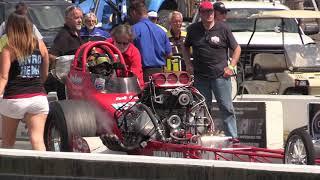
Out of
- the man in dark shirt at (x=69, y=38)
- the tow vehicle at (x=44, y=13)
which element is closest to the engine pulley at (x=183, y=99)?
the man in dark shirt at (x=69, y=38)

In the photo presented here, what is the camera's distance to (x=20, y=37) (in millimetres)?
7457

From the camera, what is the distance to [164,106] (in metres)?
8.04

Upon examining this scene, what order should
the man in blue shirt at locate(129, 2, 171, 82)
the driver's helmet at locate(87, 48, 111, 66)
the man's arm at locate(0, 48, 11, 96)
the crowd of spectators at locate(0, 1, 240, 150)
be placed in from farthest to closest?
the man in blue shirt at locate(129, 2, 171, 82) < the driver's helmet at locate(87, 48, 111, 66) < the crowd of spectators at locate(0, 1, 240, 150) < the man's arm at locate(0, 48, 11, 96)

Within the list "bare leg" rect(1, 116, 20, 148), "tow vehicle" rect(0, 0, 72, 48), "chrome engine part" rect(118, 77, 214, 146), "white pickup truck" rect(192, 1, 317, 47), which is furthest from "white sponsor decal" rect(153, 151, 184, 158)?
"tow vehicle" rect(0, 0, 72, 48)

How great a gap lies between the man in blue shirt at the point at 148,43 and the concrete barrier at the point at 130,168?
4.31 meters

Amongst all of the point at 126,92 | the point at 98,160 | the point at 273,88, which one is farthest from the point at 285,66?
the point at 98,160

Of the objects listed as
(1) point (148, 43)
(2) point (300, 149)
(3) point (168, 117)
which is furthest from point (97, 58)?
(2) point (300, 149)

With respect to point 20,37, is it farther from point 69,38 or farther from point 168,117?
point 69,38

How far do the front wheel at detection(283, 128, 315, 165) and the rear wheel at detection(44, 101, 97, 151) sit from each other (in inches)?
91.4

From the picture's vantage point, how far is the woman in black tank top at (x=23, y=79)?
743cm

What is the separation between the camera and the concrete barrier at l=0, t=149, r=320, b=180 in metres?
5.02

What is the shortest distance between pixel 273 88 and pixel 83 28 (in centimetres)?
342

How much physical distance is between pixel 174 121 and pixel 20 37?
1689 millimetres

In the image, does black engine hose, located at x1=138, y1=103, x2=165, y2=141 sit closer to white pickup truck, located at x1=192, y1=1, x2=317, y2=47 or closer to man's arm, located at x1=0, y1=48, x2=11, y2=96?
man's arm, located at x1=0, y1=48, x2=11, y2=96
